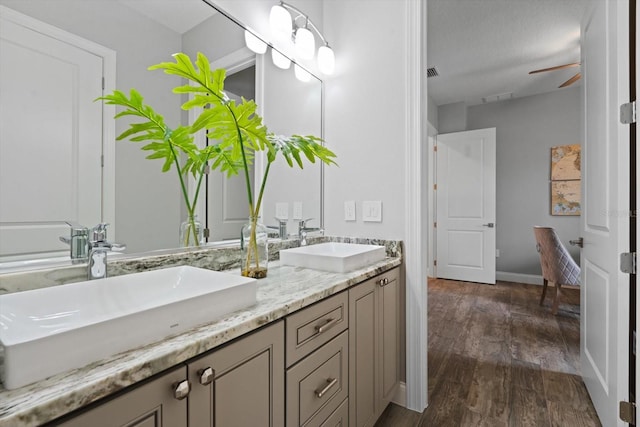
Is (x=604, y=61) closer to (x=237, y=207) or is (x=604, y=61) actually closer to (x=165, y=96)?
(x=237, y=207)

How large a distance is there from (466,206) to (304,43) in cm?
364

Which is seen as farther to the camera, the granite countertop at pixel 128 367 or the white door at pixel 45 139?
the white door at pixel 45 139

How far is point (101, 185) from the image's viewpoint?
1068 millimetres

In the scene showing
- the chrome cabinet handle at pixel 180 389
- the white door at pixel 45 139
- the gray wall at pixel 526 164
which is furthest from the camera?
the gray wall at pixel 526 164

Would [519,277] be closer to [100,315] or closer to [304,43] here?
[304,43]

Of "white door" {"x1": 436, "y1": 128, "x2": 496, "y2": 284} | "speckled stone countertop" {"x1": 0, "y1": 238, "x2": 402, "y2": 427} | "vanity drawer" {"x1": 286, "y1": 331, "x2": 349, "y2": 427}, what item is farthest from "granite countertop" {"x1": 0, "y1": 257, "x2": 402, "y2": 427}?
"white door" {"x1": 436, "y1": 128, "x2": 496, "y2": 284}

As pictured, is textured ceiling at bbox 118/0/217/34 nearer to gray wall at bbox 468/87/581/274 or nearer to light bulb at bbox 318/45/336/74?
light bulb at bbox 318/45/336/74

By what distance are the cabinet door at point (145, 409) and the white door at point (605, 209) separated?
66.5 inches

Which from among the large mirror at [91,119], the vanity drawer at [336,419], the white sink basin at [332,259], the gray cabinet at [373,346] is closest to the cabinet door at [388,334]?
the gray cabinet at [373,346]

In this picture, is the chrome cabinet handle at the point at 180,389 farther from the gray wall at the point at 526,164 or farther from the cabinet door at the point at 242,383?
the gray wall at the point at 526,164

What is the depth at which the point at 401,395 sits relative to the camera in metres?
1.77

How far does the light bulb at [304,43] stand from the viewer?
6.01 ft

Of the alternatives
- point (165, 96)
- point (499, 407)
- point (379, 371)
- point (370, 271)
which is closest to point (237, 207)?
point (165, 96)

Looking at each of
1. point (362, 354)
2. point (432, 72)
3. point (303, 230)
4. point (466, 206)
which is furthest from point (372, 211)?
point (466, 206)
